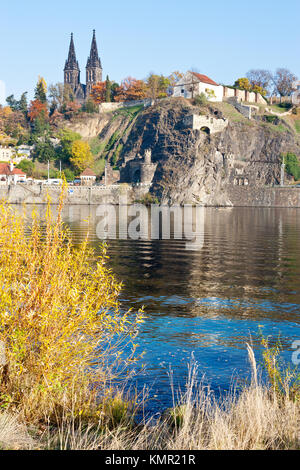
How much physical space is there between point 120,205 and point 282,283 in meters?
87.9

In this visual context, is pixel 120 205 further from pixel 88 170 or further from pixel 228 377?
pixel 228 377

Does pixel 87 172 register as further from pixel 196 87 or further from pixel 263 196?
pixel 263 196

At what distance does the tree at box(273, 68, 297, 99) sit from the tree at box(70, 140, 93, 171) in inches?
2923

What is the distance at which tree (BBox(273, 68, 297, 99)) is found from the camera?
155250mm

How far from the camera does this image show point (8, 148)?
132m

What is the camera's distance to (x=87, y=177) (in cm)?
11869

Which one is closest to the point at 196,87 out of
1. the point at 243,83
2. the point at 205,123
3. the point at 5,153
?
the point at 205,123

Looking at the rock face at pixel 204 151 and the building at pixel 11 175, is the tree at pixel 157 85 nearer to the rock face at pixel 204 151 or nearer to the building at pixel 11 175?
the rock face at pixel 204 151

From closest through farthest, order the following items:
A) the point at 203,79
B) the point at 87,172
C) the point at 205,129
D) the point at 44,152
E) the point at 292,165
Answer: the point at 205,129, the point at 87,172, the point at 292,165, the point at 203,79, the point at 44,152

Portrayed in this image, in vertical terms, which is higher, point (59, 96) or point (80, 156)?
point (59, 96)

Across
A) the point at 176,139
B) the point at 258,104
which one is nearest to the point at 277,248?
the point at 176,139

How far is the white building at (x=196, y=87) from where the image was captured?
412ft

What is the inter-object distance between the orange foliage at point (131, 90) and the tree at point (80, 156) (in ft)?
110

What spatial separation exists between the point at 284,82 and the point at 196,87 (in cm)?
4761
